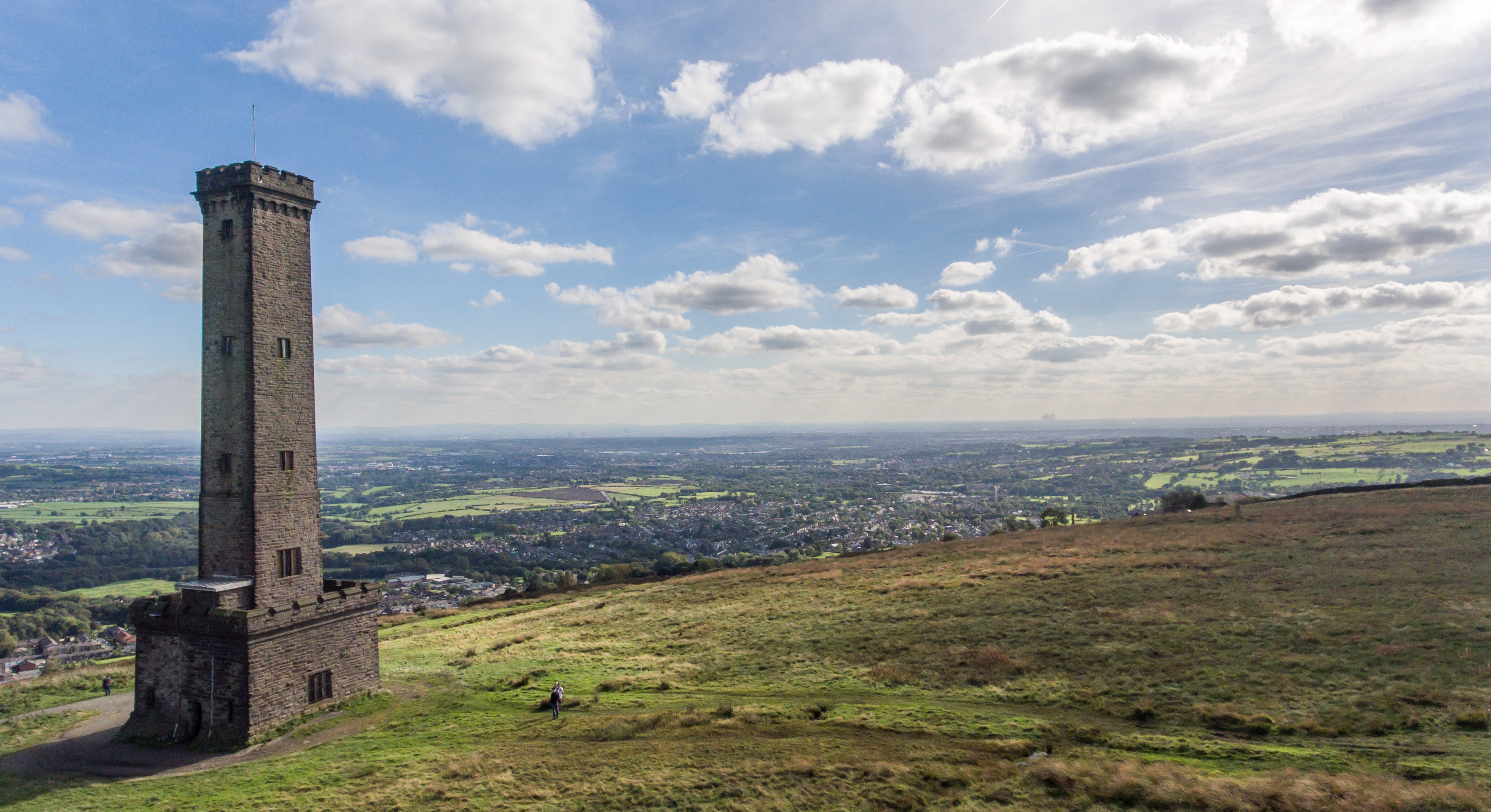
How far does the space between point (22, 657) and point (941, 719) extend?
63712 millimetres

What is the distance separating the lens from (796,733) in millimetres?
17359

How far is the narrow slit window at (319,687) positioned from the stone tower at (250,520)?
4 cm

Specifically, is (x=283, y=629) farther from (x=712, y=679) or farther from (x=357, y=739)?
(x=712, y=679)

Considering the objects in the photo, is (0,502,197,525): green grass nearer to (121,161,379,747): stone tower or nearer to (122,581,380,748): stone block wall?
(122,581,380,748): stone block wall

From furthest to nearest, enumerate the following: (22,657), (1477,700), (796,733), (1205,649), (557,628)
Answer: (22,657)
(557,628)
(1205,649)
(796,733)
(1477,700)

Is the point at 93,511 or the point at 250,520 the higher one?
the point at 250,520

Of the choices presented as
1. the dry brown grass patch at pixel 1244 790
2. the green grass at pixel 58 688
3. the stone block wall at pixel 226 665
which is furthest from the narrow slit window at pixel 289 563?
the dry brown grass patch at pixel 1244 790

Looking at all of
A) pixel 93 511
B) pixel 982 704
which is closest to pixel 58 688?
pixel 982 704

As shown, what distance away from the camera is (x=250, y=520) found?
21016 millimetres

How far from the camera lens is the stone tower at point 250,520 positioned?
20109mm

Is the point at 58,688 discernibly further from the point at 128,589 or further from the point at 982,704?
the point at 128,589

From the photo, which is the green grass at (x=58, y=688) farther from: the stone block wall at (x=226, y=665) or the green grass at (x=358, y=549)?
the green grass at (x=358, y=549)

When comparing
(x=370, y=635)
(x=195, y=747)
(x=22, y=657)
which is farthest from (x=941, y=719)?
(x=22, y=657)

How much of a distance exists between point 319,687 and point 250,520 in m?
6.04
